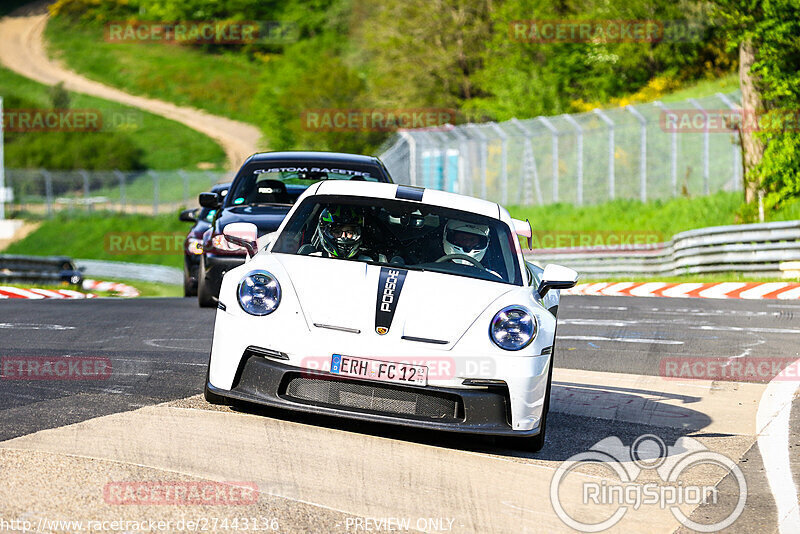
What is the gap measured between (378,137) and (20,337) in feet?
192

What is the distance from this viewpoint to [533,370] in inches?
239

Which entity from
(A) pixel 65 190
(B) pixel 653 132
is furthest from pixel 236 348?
(A) pixel 65 190

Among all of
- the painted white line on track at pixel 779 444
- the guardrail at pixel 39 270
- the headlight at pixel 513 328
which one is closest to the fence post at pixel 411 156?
the guardrail at pixel 39 270

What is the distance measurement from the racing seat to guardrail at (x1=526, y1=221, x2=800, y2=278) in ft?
28.3

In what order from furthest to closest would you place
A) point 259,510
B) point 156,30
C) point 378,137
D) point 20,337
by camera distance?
point 156,30, point 378,137, point 20,337, point 259,510

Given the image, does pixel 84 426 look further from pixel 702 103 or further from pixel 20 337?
pixel 702 103

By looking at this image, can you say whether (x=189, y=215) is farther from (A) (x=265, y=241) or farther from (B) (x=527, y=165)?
(B) (x=527, y=165)

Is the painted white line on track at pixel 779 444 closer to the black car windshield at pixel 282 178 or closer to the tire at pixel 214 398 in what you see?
the tire at pixel 214 398

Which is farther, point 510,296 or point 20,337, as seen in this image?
point 20,337

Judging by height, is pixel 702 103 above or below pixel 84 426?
above

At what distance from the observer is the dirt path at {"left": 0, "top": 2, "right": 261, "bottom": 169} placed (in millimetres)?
81500

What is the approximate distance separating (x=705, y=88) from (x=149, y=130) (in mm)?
49456

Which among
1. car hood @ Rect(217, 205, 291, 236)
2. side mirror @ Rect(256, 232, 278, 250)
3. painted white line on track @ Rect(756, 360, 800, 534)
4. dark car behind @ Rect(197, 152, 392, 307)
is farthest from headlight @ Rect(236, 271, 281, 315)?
dark car behind @ Rect(197, 152, 392, 307)

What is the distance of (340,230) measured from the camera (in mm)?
7496
